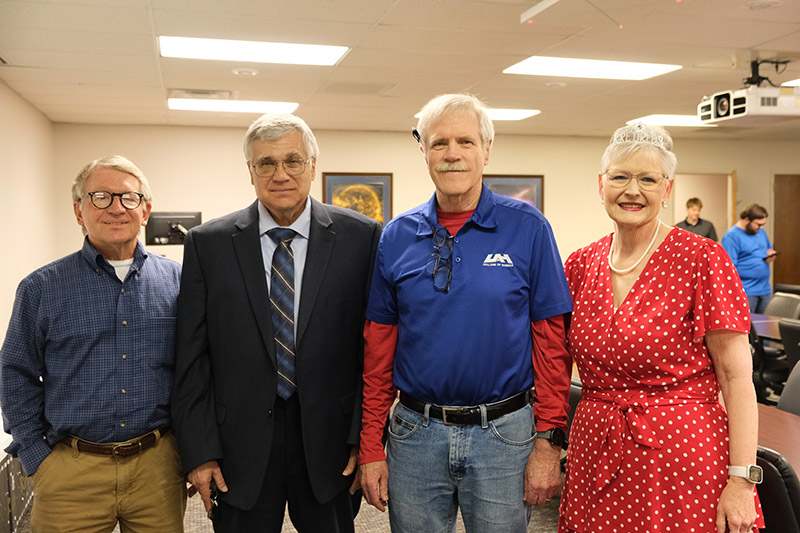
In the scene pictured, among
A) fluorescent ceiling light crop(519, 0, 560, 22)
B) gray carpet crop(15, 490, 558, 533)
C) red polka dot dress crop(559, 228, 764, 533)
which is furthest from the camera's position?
fluorescent ceiling light crop(519, 0, 560, 22)

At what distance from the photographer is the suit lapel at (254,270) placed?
1.88m

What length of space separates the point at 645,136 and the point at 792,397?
165 cm

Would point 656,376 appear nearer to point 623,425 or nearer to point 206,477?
point 623,425

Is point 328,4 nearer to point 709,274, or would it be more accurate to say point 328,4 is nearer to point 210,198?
point 709,274

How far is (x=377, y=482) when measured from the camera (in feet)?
6.11

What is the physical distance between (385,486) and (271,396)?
1.35ft

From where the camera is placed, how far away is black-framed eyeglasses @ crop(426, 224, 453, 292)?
1.76 meters

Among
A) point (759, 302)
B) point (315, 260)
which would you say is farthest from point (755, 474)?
point (759, 302)

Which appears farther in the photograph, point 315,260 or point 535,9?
point 535,9

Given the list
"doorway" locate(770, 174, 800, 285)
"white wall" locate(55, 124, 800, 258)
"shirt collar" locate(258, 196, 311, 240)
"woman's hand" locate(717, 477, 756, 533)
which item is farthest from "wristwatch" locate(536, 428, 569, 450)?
"doorway" locate(770, 174, 800, 285)

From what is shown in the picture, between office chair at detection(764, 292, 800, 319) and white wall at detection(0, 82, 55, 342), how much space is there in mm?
6615

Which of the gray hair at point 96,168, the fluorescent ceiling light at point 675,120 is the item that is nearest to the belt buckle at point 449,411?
the gray hair at point 96,168

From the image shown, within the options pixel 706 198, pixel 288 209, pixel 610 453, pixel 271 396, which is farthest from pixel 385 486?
pixel 706 198

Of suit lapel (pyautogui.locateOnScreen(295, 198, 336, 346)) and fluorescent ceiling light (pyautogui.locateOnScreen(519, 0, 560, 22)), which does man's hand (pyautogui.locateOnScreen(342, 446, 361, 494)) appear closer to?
suit lapel (pyautogui.locateOnScreen(295, 198, 336, 346))
